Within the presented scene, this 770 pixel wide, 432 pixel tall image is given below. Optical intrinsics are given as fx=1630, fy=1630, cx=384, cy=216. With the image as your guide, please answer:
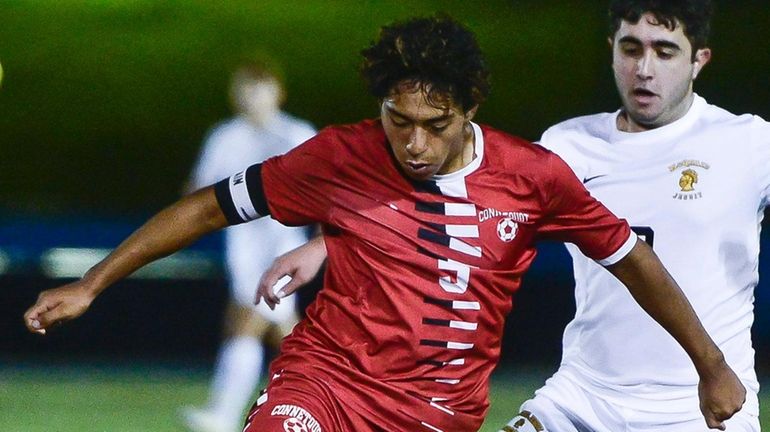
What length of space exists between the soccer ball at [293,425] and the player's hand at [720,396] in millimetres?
1087

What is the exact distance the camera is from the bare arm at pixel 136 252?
3.89 m

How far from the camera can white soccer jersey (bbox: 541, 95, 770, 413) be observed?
4602 mm

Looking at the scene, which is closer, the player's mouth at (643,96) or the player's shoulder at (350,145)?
the player's shoulder at (350,145)

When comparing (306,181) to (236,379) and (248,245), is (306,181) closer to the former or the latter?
(236,379)

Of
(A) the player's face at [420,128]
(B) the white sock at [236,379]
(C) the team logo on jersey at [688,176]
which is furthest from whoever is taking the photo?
(B) the white sock at [236,379]

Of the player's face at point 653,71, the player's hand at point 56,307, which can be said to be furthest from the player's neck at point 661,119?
the player's hand at point 56,307

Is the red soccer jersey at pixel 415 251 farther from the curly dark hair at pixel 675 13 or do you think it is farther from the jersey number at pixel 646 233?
the curly dark hair at pixel 675 13

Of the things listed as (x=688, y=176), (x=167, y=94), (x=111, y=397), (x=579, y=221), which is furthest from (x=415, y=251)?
(x=167, y=94)

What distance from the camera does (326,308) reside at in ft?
13.6

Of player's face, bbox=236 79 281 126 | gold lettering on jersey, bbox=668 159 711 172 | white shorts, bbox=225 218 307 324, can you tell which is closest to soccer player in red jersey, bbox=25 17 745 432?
gold lettering on jersey, bbox=668 159 711 172

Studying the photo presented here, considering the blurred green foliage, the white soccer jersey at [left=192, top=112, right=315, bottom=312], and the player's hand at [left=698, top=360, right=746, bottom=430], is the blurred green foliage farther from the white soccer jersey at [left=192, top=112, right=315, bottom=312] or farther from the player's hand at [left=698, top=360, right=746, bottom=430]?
the player's hand at [left=698, top=360, right=746, bottom=430]

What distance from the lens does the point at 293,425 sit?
382 centimetres

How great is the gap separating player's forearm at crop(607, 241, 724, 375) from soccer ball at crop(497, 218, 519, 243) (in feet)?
0.98

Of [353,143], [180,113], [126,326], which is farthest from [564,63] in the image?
[353,143]
